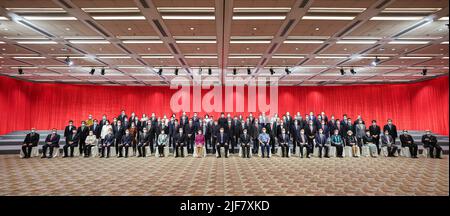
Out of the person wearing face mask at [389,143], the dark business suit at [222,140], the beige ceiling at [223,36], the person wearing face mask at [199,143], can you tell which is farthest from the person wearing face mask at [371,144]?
the person wearing face mask at [199,143]

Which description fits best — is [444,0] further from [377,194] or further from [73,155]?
[73,155]

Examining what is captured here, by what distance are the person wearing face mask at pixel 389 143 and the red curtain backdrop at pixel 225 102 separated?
7.60m

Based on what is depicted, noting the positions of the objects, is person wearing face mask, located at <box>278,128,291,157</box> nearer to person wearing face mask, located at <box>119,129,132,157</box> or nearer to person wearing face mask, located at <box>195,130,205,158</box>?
person wearing face mask, located at <box>195,130,205,158</box>

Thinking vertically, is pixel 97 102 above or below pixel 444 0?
below

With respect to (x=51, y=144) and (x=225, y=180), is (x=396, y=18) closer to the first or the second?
(x=225, y=180)

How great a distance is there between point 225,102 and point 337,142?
9567mm

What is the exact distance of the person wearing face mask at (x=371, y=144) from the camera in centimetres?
954

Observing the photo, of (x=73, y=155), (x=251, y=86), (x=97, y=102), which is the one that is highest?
(x=251, y=86)

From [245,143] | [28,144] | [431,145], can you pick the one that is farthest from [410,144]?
[28,144]

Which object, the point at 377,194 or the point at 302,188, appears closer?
the point at 377,194

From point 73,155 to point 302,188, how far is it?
29.1ft

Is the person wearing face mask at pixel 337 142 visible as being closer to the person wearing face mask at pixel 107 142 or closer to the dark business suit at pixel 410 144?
the dark business suit at pixel 410 144
